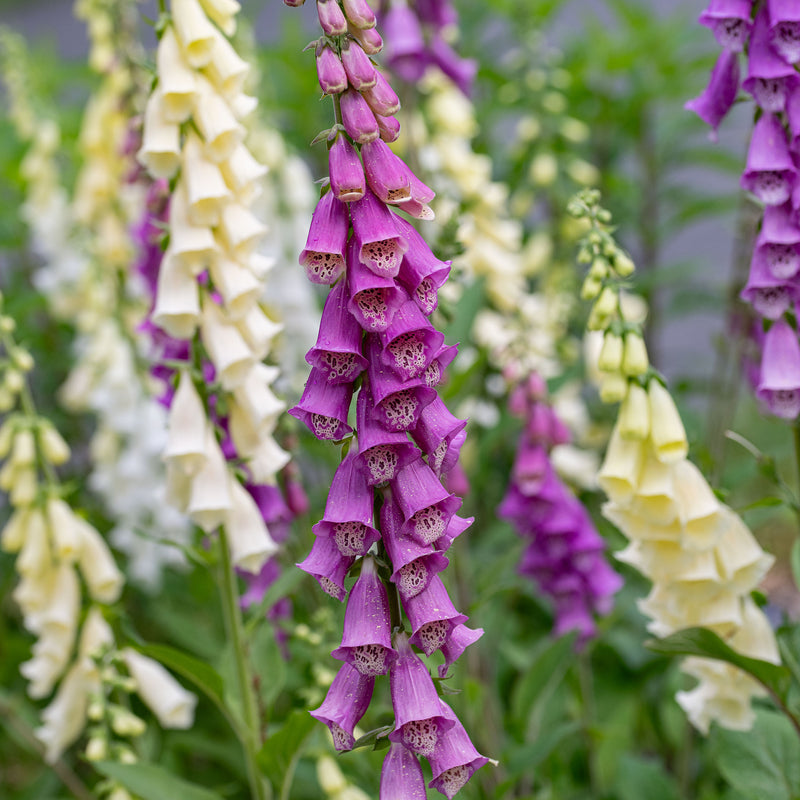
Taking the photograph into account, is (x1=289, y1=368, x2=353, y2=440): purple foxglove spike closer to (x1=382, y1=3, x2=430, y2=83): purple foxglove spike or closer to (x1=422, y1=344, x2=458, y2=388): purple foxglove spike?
(x1=422, y1=344, x2=458, y2=388): purple foxglove spike

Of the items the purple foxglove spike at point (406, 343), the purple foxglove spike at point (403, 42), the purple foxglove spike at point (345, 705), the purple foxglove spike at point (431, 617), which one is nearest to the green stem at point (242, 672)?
the purple foxglove spike at point (345, 705)

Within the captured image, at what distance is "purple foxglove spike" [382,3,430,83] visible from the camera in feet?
8.80

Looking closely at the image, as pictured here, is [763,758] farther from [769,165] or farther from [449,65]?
[449,65]

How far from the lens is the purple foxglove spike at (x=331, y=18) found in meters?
1.03

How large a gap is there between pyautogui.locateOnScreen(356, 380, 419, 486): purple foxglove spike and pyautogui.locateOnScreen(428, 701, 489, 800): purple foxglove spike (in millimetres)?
288

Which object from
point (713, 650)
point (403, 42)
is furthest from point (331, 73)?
point (403, 42)

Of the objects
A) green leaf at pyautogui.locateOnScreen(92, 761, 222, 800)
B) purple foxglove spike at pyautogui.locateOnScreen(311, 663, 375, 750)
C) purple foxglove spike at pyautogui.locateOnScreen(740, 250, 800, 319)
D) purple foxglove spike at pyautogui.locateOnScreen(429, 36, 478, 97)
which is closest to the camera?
purple foxglove spike at pyautogui.locateOnScreen(311, 663, 375, 750)

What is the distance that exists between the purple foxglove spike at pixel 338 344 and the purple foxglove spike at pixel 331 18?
275 millimetres

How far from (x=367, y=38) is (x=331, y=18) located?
0.19ft

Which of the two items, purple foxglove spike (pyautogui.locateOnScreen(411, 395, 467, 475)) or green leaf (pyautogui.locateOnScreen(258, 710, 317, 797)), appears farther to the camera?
green leaf (pyautogui.locateOnScreen(258, 710, 317, 797))

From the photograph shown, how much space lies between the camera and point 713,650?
4.91ft

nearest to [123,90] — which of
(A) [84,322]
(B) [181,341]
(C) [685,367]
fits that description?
(A) [84,322]

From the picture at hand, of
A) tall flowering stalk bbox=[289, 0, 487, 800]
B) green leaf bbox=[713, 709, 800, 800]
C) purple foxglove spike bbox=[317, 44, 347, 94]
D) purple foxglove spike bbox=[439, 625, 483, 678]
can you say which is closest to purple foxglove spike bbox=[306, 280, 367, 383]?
tall flowering stalk bbox=[289, 0, 487, 800]

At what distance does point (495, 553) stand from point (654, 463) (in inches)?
76.3
